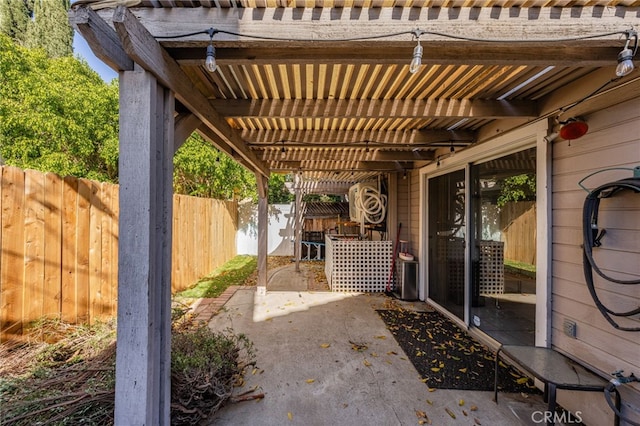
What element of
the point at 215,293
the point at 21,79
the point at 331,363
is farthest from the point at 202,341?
the point at 21,79

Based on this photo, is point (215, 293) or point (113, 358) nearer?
point (113, 358)

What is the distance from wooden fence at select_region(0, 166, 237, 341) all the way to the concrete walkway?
1.50 meters

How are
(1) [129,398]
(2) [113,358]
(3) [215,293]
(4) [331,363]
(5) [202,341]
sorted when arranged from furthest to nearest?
(3) [215,293] → (4) [331,363] → (5) [202,341] → (2) [113,358] → (1) [129,398]

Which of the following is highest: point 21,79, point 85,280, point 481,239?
point 21,79

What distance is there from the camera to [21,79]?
249 inches

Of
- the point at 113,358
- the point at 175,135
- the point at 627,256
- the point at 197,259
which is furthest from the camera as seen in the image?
the point at 197,259

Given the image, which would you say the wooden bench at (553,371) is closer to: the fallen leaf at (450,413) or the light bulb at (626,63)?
the fallen leaf at (450,413)

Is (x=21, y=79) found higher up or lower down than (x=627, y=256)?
higher up

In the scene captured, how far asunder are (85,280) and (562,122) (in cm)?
479

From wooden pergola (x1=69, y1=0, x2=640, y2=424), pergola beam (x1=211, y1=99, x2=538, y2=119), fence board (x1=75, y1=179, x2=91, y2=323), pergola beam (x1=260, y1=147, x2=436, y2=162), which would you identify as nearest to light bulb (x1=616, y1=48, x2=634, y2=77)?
wooden pergola (x1=69, y1=0, x2=640, y2=424)

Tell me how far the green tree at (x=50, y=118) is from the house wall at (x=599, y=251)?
29.2 ft

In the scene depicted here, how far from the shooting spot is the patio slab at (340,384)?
206cm

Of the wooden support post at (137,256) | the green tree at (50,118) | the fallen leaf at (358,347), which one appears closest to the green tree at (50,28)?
the green tree at (50,118)

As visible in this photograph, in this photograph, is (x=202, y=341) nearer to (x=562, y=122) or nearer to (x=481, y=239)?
(x=481, y=239)
